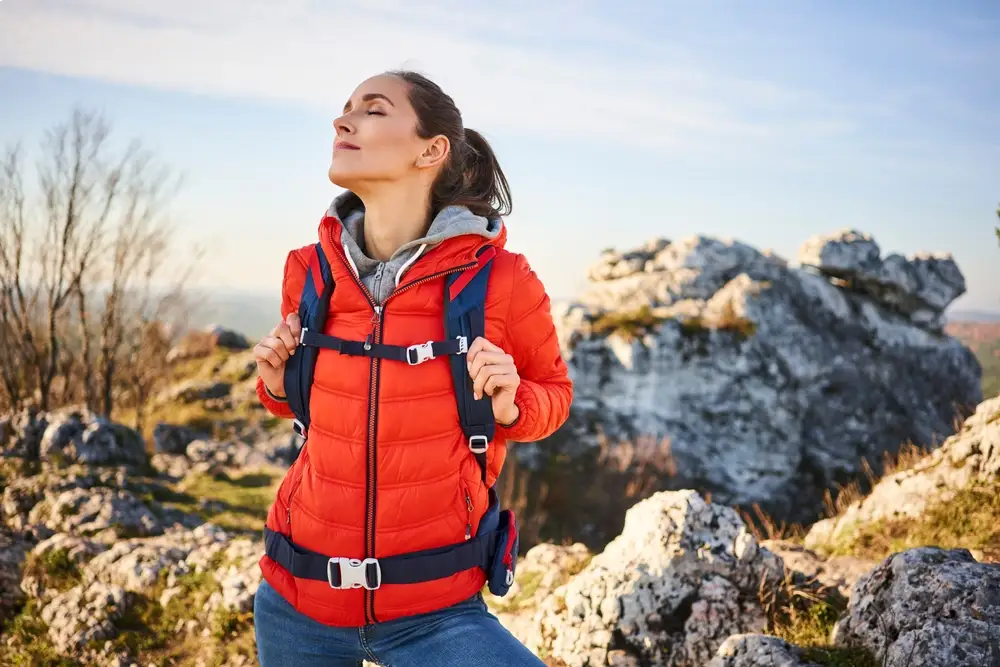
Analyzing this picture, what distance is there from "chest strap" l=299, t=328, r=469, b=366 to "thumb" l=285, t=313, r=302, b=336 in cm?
14

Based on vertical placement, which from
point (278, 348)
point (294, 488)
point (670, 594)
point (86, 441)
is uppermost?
point (278, 348)

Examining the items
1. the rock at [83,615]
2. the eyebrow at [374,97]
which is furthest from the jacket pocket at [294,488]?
the rock at [83,615]

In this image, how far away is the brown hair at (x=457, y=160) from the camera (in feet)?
7.55

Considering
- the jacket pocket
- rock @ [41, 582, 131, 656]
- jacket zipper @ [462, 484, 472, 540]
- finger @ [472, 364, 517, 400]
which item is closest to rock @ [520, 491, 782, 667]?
jacket zipper @ [462, 484, 472, 540]

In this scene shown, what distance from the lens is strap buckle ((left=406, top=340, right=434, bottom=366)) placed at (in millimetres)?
2016

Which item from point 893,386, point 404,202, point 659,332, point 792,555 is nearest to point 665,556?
point 792,555

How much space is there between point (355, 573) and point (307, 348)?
0.73m

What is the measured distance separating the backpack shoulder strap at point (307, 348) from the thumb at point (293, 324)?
0.06 ft

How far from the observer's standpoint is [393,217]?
230 cm

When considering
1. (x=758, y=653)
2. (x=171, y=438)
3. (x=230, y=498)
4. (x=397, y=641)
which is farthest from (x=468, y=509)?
(x=171, y=438)

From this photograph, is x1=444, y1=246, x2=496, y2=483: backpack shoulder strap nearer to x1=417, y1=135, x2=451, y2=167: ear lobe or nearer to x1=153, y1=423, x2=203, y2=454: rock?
x1=417, y1=135, x2=451, y2=167: ear lobe

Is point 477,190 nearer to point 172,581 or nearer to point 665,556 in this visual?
point 665,556

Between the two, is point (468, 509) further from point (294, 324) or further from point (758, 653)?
point (758, 653)

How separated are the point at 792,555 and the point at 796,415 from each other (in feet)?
53.4
